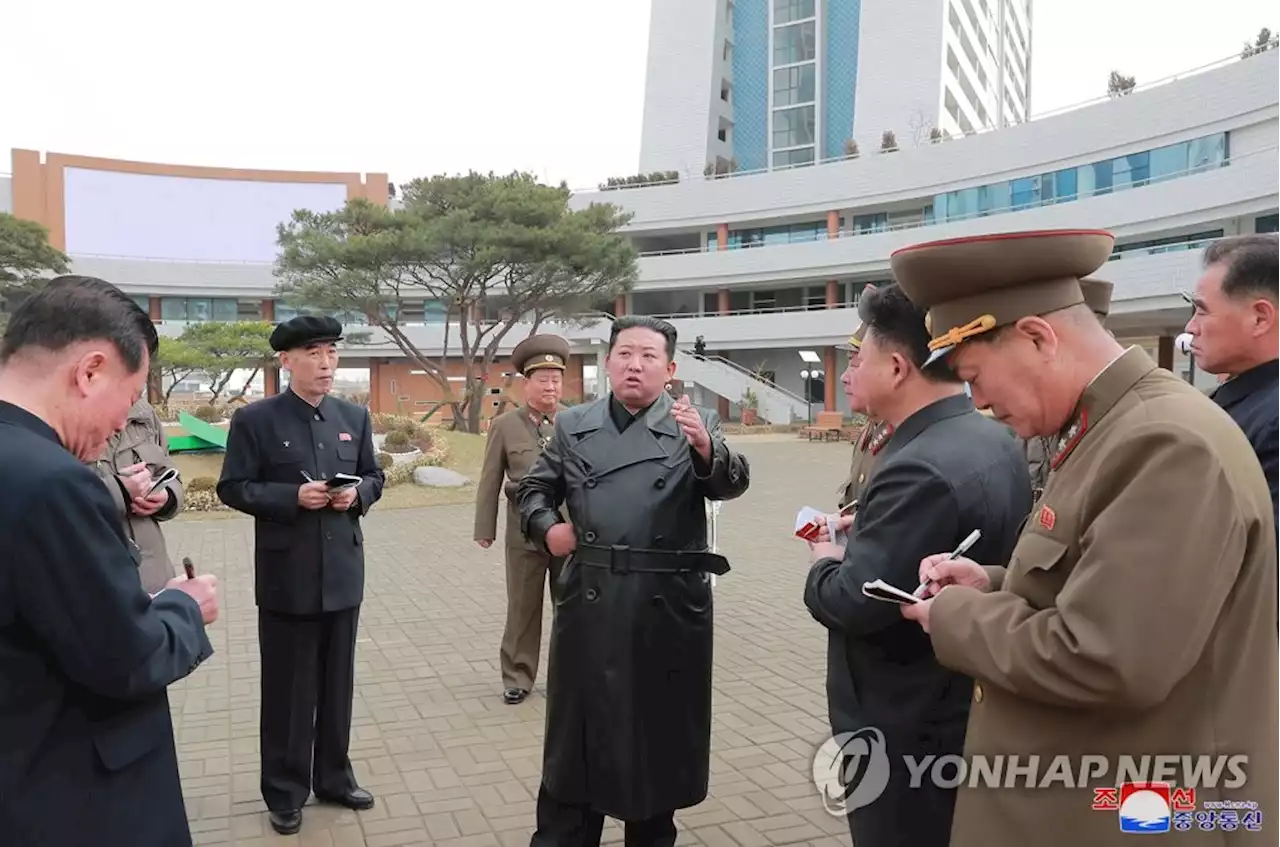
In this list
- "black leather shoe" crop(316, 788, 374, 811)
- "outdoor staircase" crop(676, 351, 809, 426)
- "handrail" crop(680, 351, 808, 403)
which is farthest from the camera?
"handrail" crop(680, 351, 808, 403)

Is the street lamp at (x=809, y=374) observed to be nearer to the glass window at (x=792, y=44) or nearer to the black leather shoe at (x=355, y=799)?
the glass window at (x=792, y=44)

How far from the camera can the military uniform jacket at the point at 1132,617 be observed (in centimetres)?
136

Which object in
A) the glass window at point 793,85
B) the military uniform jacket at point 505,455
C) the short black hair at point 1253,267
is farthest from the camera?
the glass window at point 793,85

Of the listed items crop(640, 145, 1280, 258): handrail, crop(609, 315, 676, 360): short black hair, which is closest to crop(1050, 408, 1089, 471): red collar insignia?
crop(609, 315, 676, 360): short black hair

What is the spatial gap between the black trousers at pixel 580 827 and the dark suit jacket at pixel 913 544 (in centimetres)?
108

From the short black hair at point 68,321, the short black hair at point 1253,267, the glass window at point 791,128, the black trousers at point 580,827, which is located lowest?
the black trousers at point 580,827

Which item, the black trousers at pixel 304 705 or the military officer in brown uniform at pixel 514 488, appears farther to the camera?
the military officer in brown uniform at pixel 514 488

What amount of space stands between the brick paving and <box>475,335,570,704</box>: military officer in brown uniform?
0.27 metres

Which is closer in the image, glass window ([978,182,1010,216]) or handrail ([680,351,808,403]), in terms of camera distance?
glass window ([978,182,1010,216])

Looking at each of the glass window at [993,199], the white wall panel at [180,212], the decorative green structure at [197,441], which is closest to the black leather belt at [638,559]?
the decorative green structure at [197,441]

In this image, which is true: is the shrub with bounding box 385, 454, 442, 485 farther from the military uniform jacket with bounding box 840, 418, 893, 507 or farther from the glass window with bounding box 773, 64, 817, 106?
the glass window with bounding box 773, 64, 817, 106

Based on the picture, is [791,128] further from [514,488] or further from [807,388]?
[514,488]

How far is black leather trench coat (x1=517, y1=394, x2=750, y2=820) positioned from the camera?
287 centimetres

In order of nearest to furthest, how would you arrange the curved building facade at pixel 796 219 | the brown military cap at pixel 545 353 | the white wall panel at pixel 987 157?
the brown military cap at pixel 545 353 < the white wall panel at pixel 987 157 < the curved building facade at pixel 796 219
